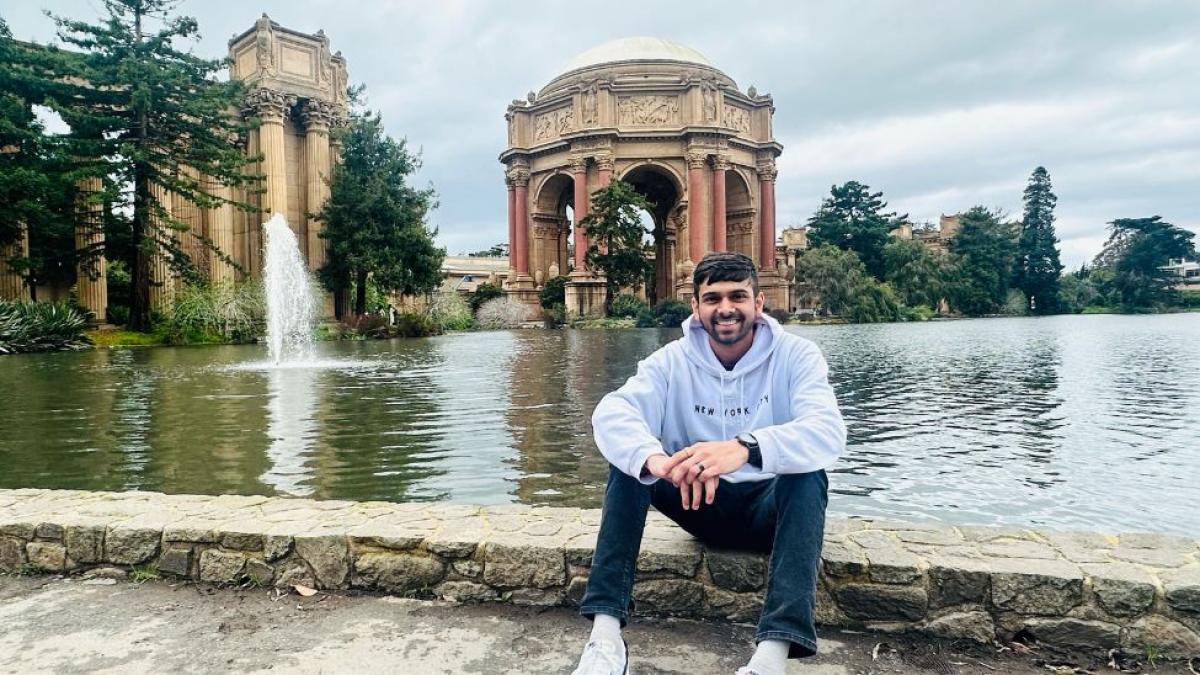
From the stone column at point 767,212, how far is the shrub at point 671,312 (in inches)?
645

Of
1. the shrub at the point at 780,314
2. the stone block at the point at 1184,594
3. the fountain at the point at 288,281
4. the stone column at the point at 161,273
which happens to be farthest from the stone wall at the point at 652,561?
the shrub at the point at 780,314

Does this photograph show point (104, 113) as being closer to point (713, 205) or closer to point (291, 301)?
point (291, 301)

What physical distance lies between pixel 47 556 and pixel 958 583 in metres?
3.62

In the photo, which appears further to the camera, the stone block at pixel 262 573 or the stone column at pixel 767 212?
the stone column at pixel 767 212

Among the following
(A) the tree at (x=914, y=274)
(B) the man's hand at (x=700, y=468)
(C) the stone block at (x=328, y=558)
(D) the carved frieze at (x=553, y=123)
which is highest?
(D) the carved frieze at (x=553, y=123)

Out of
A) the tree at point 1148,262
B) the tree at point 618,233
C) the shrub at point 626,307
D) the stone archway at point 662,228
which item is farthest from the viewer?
the tree at point 1148,262

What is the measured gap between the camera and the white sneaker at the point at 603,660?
2.22 m

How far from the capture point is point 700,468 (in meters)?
2.40

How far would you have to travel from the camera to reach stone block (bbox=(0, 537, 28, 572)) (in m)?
3.24

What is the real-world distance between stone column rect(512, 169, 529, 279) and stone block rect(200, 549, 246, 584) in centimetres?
4919

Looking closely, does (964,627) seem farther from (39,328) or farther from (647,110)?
(647,110)

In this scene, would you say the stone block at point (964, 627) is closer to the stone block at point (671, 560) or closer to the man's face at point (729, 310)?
the stone block at point (671, 560)

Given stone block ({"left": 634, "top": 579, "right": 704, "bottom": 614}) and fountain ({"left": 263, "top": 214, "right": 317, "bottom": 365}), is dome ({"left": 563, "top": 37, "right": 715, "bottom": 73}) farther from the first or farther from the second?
stone block ({"left": 634, "top": 579, "right": 704, "bottom": 614})

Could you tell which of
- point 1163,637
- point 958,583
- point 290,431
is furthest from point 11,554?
point 1163,637
